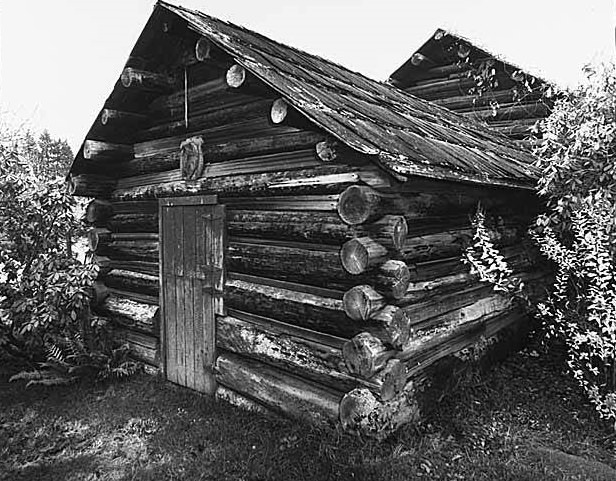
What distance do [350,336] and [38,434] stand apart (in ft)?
11.9

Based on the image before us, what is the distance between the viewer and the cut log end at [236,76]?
4488 millimetres

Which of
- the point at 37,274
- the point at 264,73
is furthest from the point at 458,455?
the point at 37,274

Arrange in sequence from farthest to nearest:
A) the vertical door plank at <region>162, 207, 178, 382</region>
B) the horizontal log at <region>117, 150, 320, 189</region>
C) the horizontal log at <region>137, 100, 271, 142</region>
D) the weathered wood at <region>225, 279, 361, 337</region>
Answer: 1. the vertical door plank at <region>162, 207, 178, 382</region>
2. the horizontal log at <region>137, 100, 271, 142</region>
3. the horizontal log at <region>117, 150, 320, 189</region>
4. the weathered wood at <region>225, 279, 361, 337</region>

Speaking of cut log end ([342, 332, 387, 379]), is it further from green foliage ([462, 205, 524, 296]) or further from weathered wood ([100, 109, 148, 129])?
weathered wood ([100, 109, 148, 129])

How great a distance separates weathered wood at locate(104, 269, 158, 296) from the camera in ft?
21.6

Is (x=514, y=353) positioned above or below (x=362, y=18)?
below

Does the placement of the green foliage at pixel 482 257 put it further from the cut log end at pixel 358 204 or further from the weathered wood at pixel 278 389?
the weathered wood at pixel 278 389

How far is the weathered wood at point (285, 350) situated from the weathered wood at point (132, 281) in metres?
1.49

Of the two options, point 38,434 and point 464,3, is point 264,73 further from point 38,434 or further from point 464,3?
point 464,3

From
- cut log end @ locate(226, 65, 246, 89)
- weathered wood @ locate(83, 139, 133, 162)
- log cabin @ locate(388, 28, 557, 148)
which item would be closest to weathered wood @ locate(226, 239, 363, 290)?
cut log end @ locate(226, 65, 246, 89)

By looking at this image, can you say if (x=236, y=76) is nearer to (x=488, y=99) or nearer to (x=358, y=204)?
(x=358, y=204)

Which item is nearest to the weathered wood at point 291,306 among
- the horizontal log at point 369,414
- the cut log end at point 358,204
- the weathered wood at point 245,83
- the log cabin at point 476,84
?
the horizontal log at point 369,414

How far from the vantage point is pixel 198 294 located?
5863 millimetres

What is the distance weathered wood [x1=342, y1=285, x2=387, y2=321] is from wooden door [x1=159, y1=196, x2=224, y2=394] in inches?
76.2
